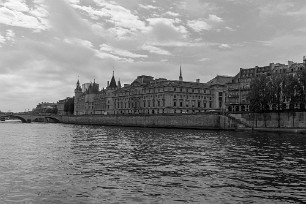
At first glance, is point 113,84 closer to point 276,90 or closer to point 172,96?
point 172,96

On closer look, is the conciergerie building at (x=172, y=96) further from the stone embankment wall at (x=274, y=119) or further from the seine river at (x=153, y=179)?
the seine river at (x=153, y=179)

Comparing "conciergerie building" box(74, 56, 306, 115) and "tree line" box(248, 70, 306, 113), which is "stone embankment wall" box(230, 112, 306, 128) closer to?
"tree line" box(248, 70, 306, 113)

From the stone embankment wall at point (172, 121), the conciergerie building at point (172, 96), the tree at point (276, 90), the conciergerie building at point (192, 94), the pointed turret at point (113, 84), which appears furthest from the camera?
the pointed turret at point (113, 84)

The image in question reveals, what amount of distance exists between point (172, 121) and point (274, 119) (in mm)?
35657

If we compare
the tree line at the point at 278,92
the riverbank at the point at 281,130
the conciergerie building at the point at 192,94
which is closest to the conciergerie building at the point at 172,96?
the conciergerie building at the point at 192,94

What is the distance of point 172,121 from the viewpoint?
112 metres

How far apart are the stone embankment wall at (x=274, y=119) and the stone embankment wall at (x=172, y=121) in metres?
3.78

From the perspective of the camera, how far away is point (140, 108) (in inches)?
5955

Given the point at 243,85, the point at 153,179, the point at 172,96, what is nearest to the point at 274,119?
the point at 243,85

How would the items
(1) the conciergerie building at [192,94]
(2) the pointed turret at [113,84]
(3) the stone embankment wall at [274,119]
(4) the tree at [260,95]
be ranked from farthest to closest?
1. (2) the pointed turret at [113,84]
2. (1) the conciergerie building at [192,94]
3. (4) the tree at [260,95]
4. (3) the stone embankment wall at [274,119]

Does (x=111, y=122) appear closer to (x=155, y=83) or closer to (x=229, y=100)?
(x=155, y=83)

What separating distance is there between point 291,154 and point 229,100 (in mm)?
97276

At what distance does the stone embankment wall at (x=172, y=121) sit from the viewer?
95688mm

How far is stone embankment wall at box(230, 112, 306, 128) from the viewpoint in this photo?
262ft
